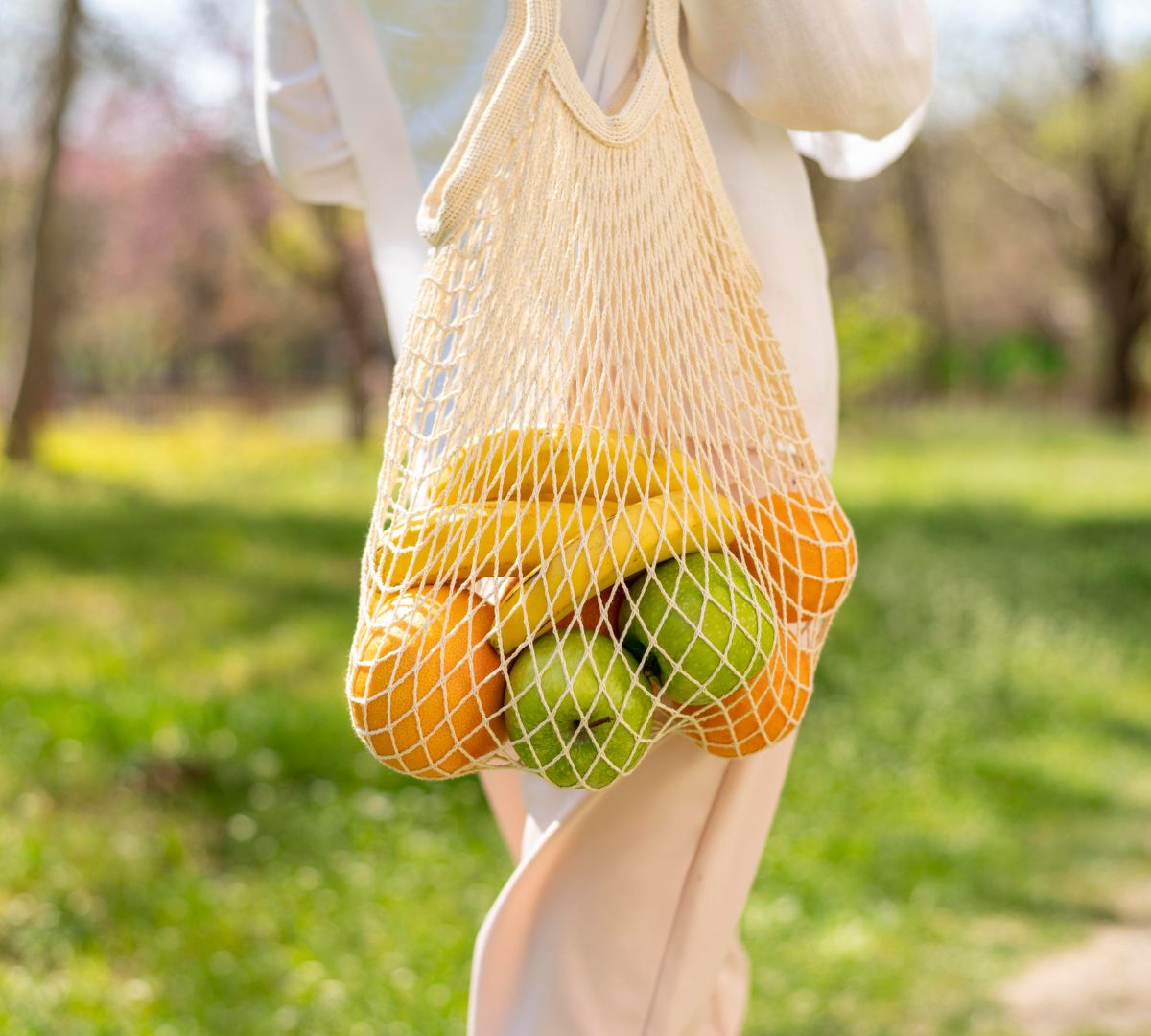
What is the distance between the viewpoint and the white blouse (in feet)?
4.43

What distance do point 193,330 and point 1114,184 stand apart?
470 inches

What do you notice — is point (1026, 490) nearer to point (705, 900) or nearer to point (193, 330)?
point (705, 900)

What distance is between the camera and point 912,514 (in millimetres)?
7676

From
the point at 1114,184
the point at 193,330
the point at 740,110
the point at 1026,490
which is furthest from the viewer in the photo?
the point at 193,330

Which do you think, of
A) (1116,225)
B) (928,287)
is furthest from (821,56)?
(928,287)

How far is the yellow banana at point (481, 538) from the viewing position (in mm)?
1294

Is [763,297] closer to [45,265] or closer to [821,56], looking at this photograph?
[821,56]

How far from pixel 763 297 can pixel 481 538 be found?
Answer: 469 millimetres

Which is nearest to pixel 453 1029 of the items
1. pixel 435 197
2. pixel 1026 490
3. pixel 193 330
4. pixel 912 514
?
pixel 435 197

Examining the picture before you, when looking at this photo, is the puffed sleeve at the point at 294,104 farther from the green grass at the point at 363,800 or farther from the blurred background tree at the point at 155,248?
the blurred background tree at the point at 155,248

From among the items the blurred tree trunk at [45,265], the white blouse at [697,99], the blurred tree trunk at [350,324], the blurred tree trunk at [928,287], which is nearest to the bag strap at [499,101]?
the white blouse at [697,99]

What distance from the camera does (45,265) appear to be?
24.8ft

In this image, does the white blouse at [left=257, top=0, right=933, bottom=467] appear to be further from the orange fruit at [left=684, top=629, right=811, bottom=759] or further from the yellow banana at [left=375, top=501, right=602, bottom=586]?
the yellow banana at [left=375, top=501, right=602, bottom=586]

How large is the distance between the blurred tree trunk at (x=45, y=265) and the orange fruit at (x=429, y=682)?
6774 millimetres
